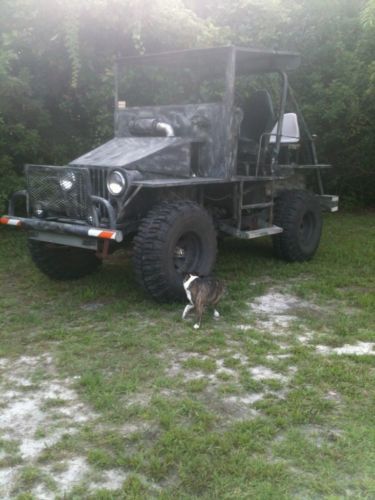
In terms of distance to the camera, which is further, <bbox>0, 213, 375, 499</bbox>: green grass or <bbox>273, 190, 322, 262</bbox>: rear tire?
<bbox>273, 190, 322, 262</bbox>: rear tire

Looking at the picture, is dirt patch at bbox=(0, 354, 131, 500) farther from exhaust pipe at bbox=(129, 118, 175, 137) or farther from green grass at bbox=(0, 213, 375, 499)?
exhaust pipe at bbox=(129, 118, 175, 137)

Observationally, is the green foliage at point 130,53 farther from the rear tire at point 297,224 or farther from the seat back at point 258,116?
the rear tire at point 297,224

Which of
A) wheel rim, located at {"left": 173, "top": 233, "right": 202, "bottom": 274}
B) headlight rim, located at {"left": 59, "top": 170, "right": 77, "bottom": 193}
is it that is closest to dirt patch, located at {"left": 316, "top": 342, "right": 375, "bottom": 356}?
wheel rim, located at {"left": 173, "top": 233, "right": 202, "bottom": 274}

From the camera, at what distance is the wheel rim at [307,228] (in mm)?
7355

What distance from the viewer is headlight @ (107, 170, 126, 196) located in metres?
5.12

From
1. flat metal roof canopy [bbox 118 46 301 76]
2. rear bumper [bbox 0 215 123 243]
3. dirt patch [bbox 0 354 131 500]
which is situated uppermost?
flat metal roof canopy [bbox 118 46 301 76]

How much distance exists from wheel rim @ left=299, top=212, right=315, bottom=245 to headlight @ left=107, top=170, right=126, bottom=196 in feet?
9.68

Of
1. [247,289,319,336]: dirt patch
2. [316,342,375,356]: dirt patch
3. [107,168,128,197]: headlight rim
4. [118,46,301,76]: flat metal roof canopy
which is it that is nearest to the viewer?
[316,342,375,356]: dirt patch

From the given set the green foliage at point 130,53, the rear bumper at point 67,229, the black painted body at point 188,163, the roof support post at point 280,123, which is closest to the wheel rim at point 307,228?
the black painted body at point 188,163

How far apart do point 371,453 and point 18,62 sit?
286 inches

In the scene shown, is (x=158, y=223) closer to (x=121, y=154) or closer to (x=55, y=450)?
(x=121, y=154)

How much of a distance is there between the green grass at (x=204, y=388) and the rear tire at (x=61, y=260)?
13 centimetres

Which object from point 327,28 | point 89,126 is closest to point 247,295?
point 89,126

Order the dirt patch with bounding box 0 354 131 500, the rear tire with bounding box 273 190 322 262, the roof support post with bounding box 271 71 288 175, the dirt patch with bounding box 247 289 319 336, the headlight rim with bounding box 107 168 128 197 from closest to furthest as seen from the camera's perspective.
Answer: the dirt patch with bounding box 0 354 131 500, the dirt patch with bounding box 247 289 319 336, the headlight rim with bounding box 107 168 128 197, the roof support post with bounding box 271 71 288 175, the rear tire with bounding box 273 190 322 262
